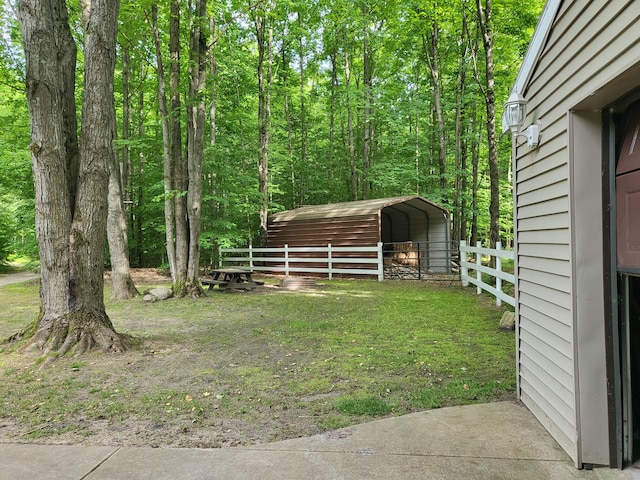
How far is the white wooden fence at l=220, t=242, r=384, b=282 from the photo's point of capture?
523 inches

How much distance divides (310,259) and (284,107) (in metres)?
12.1

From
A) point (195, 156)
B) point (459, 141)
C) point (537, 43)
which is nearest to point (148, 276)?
point (195, 156)

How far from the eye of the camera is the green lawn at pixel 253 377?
10.1 ft

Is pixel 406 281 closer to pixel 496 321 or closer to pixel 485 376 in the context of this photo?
pixel 496 321

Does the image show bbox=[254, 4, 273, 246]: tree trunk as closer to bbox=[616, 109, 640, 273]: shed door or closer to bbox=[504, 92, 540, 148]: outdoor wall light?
bbox=[504, 92, 540, 148]: outdoor wall light

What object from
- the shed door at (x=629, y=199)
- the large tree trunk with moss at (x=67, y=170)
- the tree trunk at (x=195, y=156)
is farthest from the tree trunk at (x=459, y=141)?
the shed door at (x=629, y=199)

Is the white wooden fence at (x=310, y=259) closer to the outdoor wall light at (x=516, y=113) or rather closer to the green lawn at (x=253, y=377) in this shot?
the green lawn at (x=253, y=377)

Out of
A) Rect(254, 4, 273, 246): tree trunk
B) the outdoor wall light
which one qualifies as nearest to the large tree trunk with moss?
the outdoor wall light

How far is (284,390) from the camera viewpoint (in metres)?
3.78

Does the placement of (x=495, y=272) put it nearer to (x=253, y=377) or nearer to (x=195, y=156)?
(x=253, y=377)

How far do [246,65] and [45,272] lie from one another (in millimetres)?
15129

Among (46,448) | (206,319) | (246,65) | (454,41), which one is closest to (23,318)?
(206,319)

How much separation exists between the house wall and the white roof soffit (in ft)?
0.20

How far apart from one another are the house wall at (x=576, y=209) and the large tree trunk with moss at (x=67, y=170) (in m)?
4.62
